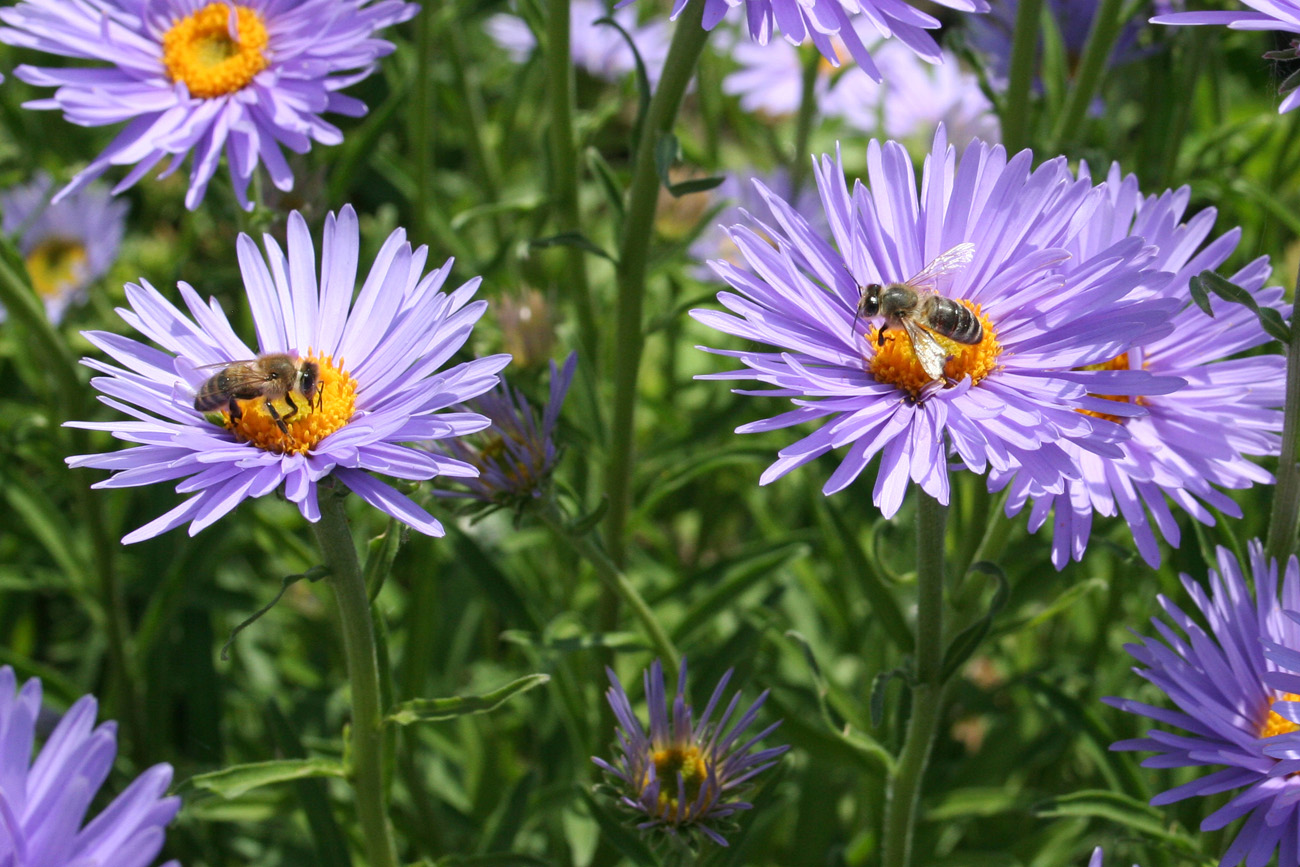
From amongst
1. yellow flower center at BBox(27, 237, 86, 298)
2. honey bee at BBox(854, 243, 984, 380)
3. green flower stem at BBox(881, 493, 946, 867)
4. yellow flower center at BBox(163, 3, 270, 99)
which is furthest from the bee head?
yellow flower center at BBox(27, 237, 86, 298)

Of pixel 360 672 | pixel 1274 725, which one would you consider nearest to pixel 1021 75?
pixel 1274 725

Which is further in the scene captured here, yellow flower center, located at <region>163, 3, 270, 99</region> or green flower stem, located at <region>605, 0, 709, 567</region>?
yellow flower center, located at <region>163, 3, 270, 99</region>

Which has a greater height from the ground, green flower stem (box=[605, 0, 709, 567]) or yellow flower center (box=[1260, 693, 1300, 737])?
green flower stem (box=[605, 0, 709, 567])

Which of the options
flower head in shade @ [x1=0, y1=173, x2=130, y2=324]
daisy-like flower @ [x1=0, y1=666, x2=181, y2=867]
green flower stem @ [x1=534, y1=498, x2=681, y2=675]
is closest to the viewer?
daisy-like flower @ [x1=0, y1=666, x2=181, y2=867]

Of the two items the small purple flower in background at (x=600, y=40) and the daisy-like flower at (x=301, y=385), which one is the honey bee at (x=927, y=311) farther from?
the small purple flower in background at (x=600, y=40)

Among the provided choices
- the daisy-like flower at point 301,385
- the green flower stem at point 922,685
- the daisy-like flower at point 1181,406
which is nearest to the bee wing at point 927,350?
the green flower stem at point 922,685

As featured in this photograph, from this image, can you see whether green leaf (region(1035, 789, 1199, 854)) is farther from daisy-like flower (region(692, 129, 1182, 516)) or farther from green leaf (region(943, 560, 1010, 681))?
daisy-like flower (region(692, 129, 1182, 516))
